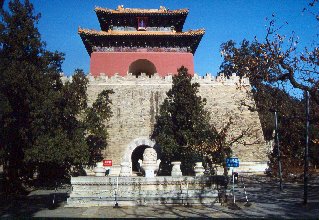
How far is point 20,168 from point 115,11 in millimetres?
13642

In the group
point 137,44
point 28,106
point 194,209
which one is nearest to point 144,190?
point 194,209

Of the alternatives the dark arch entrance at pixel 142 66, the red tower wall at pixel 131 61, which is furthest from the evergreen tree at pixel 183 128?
the dark arch entrance at pixel 142 66

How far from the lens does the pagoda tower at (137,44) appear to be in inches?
836

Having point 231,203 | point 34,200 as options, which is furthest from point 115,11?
point 231,203

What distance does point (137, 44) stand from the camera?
21609 mm

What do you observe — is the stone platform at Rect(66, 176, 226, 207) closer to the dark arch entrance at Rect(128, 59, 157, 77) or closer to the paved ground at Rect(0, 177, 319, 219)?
the paved ground at Rect(0, 177, 319, 219)

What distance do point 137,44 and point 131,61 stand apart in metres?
1.38

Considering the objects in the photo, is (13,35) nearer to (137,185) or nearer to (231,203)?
(137,185)

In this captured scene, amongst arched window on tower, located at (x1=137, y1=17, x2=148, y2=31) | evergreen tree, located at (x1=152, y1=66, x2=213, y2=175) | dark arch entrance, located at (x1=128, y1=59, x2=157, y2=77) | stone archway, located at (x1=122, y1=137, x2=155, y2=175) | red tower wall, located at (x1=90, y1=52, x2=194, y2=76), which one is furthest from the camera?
dark arch entrance, located at (x1=128, y1=59, x2=157, y2=77)

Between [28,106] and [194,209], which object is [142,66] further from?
[194,209]

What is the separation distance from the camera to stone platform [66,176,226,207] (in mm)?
9766

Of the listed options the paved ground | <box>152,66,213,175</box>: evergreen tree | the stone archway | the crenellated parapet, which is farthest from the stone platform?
the crenellated parapet

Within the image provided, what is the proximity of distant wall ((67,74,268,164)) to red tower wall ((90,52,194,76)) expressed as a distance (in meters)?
0.93

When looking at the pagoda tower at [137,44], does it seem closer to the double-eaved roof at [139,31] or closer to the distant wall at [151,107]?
the double-eaved roof at [139,31]
